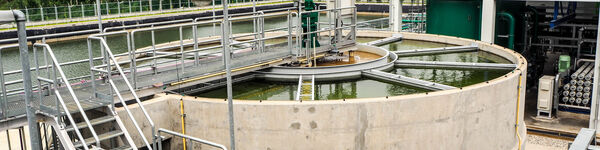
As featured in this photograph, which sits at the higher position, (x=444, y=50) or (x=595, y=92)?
(x=444, y=50)

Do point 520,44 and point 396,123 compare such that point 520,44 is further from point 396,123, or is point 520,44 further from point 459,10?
point 396,123

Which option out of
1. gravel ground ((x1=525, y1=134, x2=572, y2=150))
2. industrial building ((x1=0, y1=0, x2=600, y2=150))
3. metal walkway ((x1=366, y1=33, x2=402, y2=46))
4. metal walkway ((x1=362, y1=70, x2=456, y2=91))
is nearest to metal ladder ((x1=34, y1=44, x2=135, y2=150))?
industrial building ((x1=0, y1=0, x2=600, y2=150))

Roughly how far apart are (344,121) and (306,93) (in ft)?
5.42

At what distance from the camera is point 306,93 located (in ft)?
33.0

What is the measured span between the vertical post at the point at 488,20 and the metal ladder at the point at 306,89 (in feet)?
26.4

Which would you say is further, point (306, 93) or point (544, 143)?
point (544, 143)

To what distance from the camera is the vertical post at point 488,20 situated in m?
16.8

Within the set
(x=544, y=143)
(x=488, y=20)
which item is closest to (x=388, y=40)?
(x=488, y=20)

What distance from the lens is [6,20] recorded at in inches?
212

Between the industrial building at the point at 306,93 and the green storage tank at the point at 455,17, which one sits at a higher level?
the green storage tank at the point at 455,17

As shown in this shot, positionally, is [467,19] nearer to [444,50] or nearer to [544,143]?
[444,50]

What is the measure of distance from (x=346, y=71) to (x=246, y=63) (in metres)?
2.08

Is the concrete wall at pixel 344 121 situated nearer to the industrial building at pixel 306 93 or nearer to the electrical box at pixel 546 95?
the industrial building at pixel 306 93

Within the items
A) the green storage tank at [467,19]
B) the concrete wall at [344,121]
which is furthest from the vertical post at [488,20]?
the concrete wall at [344,121]
